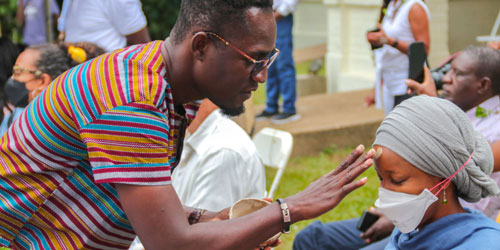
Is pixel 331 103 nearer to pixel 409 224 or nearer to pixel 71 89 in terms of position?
pixel 409 224

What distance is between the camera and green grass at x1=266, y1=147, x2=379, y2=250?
16.9 feet

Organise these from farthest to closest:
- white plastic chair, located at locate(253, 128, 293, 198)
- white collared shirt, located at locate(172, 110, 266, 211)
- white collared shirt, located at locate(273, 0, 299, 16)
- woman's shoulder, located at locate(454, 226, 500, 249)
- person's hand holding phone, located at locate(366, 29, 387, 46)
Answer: white collared shirt, located at locate(273, 0, 299, 16)
person's hand holding phone, located at locate(366, 29, 387, 46)
white plastic chair, located at locate(253, 128, 293, 198)
white collared shirt, located at locate(172, 110, 266, 211)
woman's shoulder, located at locate(454, 226, 500, 249)

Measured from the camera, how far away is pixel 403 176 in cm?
251

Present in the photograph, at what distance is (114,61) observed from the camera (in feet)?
5.95

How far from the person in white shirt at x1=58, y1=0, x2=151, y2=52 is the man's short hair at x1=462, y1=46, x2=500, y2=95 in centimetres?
251

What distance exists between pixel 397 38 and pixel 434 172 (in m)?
2.74

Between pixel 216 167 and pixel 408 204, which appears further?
pixel 216 167

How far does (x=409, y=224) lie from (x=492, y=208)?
35.4 inches

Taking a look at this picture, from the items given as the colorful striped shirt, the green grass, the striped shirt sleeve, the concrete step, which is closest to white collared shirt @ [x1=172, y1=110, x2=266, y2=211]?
the colorful striped shirt

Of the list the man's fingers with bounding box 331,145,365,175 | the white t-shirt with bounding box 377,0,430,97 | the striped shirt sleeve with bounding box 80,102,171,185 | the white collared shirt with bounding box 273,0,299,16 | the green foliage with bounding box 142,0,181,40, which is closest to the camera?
the striped shirt sleeve with bounding box 80,102,171,185

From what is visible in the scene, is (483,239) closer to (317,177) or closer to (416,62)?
(416,62)

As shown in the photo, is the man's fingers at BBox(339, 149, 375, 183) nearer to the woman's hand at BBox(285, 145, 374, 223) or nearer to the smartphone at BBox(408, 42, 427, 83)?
the woman's hand at BBox(285, 145, 374, 223)

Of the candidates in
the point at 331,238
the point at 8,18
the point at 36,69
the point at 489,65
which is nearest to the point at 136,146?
the point at 331,238

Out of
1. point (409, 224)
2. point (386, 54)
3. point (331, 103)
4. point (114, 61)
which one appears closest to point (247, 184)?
point (409, 224)
